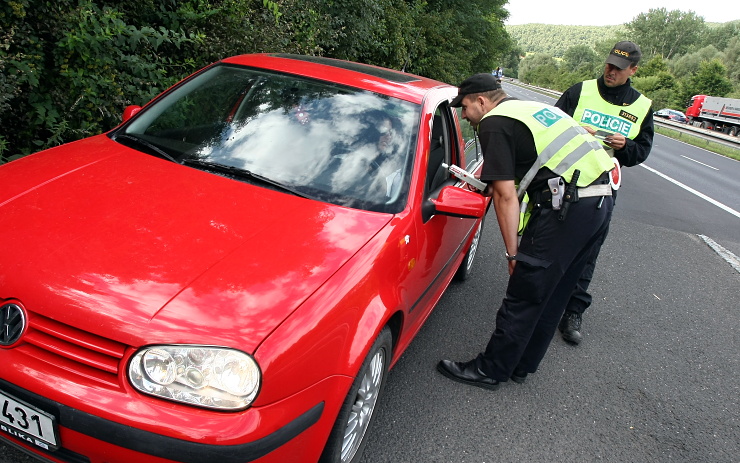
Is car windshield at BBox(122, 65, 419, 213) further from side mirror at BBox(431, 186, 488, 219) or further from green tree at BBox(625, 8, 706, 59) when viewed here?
green tree at BBox(625, 8, 706, 59)

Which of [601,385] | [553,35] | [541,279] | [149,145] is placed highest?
[553,35]

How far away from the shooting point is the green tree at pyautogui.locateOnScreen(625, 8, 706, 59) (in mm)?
91375

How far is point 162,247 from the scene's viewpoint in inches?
76.2

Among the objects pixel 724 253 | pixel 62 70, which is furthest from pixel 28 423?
pixel 724 253

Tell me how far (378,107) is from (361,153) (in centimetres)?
38

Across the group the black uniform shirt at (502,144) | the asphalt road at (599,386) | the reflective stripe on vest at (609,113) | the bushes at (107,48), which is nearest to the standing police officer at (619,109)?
the reflective stripe on vest at (609,113)

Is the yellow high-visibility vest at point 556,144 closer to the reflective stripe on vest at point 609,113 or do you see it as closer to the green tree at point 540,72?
the reflective stripe on vest at point 609,113

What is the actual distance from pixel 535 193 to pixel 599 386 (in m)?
1.38

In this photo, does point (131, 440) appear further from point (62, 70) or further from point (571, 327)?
point (62, 70)

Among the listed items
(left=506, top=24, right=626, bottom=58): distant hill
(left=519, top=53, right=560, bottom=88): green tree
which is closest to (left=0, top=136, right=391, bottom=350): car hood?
(left=519, top=53, right=560, bottom=88): green tree

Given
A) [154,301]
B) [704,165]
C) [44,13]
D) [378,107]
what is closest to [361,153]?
[378,107]

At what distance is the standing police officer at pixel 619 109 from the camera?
3.74m

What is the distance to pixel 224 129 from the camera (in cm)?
286

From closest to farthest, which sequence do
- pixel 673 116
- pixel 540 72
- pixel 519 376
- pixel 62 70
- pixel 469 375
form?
pixel 469 375, pixel 519 376, pixel 62 70, pixel 673 116, pixel 540 72
